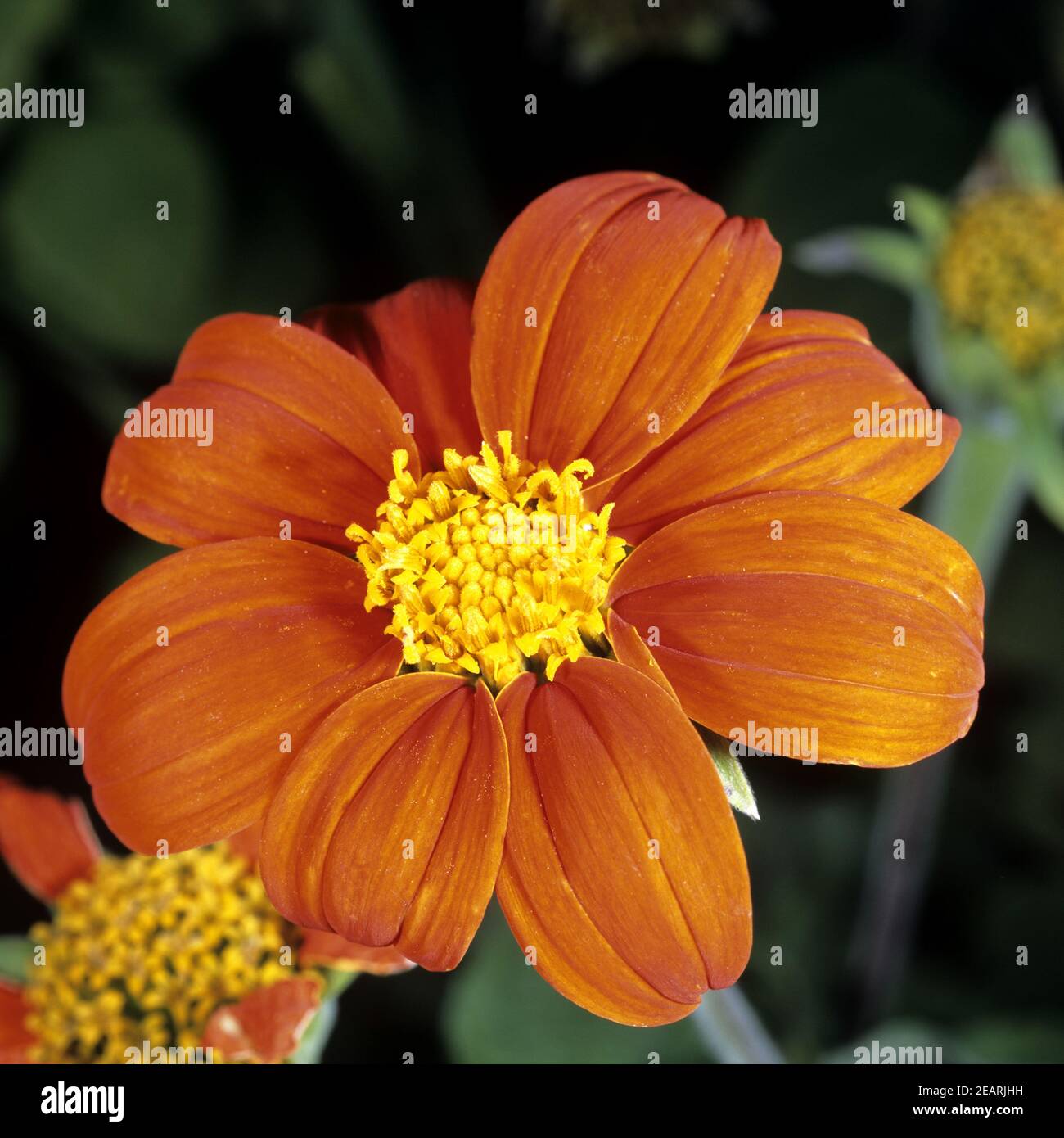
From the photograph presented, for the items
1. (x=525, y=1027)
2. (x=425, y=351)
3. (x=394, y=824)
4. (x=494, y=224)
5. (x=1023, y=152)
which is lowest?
(x=525, y=1027)

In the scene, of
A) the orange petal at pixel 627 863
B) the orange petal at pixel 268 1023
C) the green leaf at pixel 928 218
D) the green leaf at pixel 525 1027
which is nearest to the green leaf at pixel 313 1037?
the orange petal at pixel 268 1023

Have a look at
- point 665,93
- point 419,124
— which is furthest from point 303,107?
point 665,93

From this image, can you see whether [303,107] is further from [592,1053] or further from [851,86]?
[592,1053]

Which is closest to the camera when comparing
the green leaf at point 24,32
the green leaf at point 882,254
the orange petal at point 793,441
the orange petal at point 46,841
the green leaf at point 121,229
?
the orange petal at point 793,441

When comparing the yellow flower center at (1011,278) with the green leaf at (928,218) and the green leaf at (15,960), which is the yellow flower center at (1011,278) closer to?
the green leaf at (928,218)

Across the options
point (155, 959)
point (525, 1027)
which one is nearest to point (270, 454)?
point (155, 959)

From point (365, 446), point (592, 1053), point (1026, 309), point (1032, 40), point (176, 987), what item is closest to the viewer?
point (365, 446)

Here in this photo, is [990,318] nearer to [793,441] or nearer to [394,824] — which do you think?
[793,441]
